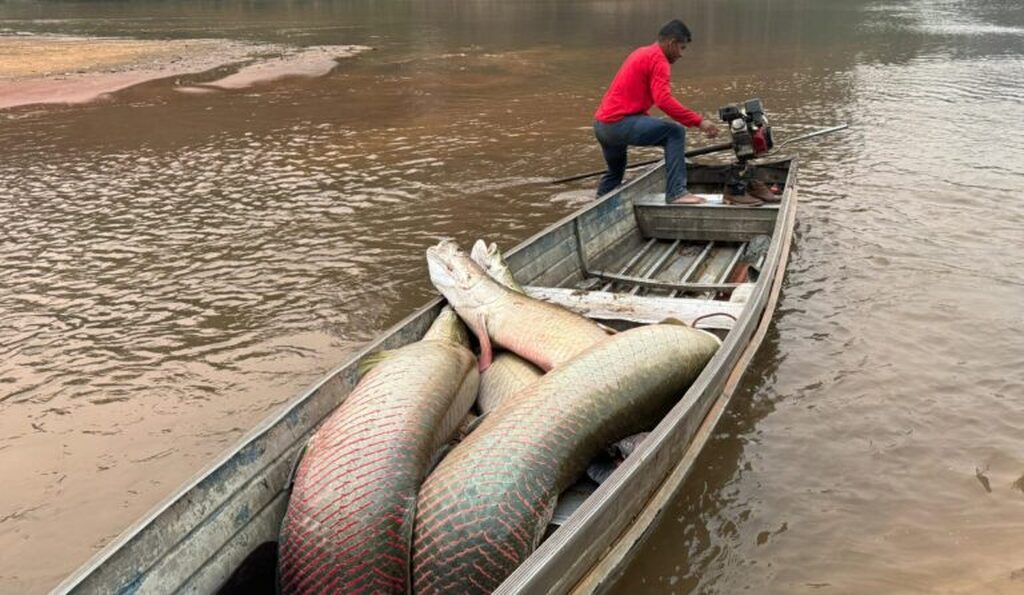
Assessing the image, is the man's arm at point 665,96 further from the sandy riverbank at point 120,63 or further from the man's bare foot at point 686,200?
the sandy riverbank at point 120,63

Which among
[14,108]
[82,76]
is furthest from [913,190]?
[82,76]

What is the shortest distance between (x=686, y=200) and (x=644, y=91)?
55.9 inches

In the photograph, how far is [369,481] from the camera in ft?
11.7

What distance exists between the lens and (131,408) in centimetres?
630

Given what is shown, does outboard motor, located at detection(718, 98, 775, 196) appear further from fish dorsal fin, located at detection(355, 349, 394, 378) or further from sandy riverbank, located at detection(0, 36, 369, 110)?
sandy riverbank, located at detection(0, 36, 369, 110)

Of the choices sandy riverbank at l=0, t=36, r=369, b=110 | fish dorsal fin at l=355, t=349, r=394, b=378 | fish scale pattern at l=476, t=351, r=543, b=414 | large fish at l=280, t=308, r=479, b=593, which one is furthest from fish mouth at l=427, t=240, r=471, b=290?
sandy riverbank at l=0, t=36, r=369, b=110

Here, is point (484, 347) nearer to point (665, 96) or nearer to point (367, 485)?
point (367, 485)

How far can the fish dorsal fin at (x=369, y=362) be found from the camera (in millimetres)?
4719

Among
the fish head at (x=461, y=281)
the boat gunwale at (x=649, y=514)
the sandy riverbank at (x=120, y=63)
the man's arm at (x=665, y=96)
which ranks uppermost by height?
the sandy riverbank at (x=120, y=63)

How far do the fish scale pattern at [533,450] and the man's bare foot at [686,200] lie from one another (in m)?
4.22

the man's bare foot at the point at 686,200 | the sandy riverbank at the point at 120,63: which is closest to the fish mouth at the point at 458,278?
the man's bare foot at the point at 686,200

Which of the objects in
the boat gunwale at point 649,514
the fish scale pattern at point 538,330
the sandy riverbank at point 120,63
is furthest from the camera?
the sandy riverbank at point 120,63

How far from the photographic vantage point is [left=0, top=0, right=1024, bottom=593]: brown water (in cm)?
488

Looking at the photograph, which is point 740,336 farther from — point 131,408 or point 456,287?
point 131,408
